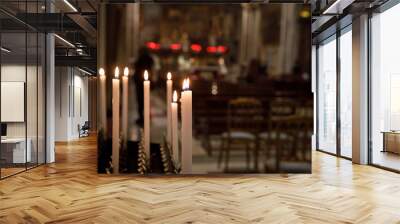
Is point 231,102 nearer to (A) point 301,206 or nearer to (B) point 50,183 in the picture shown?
(A) point 301,206

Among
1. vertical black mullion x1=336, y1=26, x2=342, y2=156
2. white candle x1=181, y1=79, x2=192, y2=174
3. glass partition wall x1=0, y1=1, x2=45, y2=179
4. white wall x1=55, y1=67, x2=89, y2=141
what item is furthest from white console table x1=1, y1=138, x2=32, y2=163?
white wall x1=55, y1=67, x2=89, y2=141

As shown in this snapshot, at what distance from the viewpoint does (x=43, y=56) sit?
6.26 metres

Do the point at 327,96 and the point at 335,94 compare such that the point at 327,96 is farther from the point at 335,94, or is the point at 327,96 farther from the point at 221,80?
the point at 221,80

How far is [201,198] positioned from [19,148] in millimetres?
3172

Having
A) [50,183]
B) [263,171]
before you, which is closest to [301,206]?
[263,171]

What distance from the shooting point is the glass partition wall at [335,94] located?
7.19 meters

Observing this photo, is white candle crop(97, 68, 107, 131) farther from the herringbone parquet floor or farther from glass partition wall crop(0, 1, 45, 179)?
glass partition wall crop(0, 1, 45, 179)

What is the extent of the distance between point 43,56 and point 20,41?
2.92 ft

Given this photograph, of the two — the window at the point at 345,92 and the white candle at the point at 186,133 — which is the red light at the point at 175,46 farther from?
the window at the point at 345,92

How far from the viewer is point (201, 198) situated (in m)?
3.72

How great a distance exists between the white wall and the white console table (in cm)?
688

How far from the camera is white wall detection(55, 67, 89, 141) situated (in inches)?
490

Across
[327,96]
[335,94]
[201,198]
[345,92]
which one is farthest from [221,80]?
[327,96]

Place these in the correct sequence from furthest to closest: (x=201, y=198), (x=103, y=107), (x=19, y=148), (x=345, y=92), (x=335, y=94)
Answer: (x=335, y=94)
(x=345, y=92)
(x=19, y=148)
(x=103, y=107)
(x=201, y=198)
